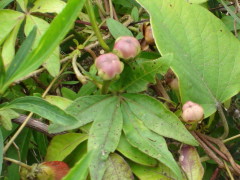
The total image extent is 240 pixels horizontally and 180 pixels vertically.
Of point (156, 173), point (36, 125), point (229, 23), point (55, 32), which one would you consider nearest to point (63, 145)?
point (36, 125)

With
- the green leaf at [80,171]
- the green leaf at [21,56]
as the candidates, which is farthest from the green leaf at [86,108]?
the green leaf at [80,171]

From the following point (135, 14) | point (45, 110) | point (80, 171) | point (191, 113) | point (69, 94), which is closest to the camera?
point (80, 171)

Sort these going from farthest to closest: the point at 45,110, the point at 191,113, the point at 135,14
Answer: the point at 135,14, the point at 191,113, the point at 45,110

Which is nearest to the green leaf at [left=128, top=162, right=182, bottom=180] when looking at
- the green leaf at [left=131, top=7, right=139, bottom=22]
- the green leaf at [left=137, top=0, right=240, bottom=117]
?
the green leaf at [left=137, top=0, right=240, bottom=117]

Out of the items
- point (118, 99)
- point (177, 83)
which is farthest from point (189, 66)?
point (118, 99)

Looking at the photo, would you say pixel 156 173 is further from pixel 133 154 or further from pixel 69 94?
pixel 69 94

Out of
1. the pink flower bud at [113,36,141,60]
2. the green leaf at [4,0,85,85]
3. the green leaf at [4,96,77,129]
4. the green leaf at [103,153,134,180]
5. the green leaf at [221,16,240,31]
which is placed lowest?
the green leaf at [103,153,134,180]

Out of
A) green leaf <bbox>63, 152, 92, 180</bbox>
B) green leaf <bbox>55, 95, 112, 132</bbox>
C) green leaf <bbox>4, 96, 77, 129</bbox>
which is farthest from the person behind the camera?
green leaf <bbox>55, 95, 112, 132</bbox>

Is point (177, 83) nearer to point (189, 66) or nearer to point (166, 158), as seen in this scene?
point (189, 66)

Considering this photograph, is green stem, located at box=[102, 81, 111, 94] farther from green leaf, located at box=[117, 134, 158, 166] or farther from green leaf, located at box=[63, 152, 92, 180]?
green leaf, located at box=[63, 152, 92, 180]
